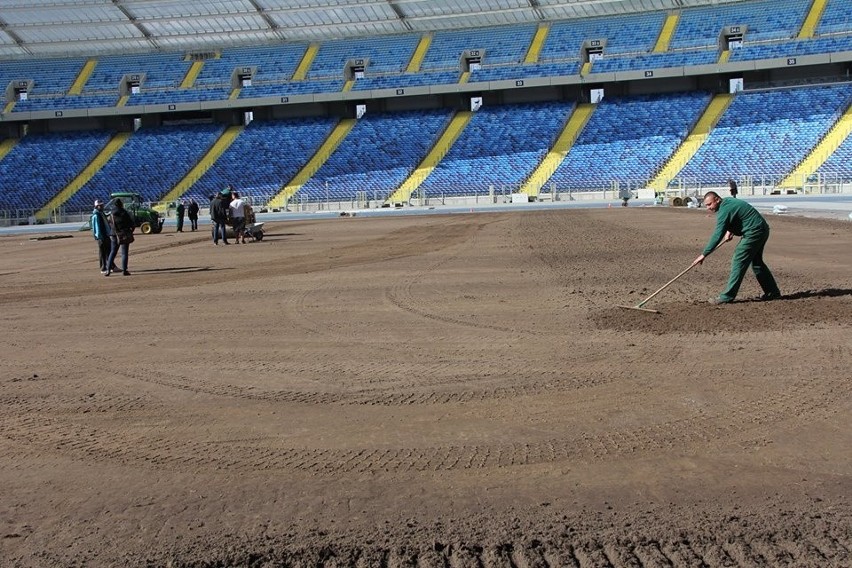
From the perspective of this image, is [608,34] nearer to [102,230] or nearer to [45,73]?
[45,73]

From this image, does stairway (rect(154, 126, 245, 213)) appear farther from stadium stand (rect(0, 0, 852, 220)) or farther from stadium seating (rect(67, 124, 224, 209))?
stadium stand (rect(0, 0, 852, 220))

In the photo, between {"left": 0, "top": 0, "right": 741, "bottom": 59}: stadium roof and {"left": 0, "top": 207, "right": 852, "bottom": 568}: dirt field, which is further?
{"left": 0, "top": 0, "right": 741, "bottom": 59}: stadium roof

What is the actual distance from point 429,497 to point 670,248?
14.7m

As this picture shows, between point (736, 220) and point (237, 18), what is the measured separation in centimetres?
5616

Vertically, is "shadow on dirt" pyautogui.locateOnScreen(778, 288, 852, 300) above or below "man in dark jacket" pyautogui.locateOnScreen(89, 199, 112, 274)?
below

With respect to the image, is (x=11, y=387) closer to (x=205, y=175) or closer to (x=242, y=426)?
(x=242, y=426)

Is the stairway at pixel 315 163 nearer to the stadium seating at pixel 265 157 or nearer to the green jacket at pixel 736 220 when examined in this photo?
the stadium seating at pixel 265 157

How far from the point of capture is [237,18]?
198 feet

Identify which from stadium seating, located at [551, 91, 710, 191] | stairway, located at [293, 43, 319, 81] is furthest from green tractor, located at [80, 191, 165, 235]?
stairway, located at [293, 43, 319, 81]

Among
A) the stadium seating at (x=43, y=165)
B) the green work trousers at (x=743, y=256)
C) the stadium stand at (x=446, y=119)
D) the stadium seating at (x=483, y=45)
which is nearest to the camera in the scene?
the green work trousers at (x=743, y=256)

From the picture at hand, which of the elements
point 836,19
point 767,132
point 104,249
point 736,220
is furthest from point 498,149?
point 736,220

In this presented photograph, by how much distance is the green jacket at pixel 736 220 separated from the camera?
10.3m

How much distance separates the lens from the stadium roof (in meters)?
57.8

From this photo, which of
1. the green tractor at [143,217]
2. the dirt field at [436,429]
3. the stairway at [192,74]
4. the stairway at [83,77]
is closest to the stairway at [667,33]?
the stairway at [192,74]
